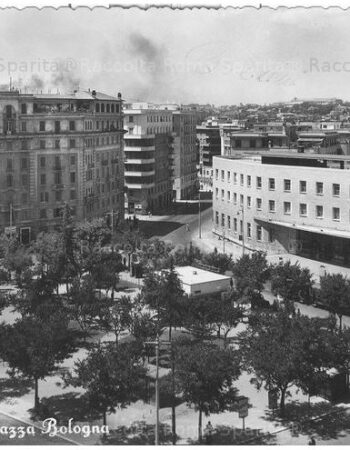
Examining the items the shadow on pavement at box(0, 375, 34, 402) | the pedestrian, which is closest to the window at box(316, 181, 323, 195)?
the shadow on pavement at box(0, 375, 34, 402)

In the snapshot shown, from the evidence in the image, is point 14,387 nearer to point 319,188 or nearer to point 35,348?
point 35,348

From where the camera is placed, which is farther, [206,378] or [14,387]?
[14,387]

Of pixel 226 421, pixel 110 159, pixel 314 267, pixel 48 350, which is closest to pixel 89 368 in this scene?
pixel 48 350

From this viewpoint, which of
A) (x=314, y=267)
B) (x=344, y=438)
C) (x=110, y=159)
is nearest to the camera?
(x=344, y=438)

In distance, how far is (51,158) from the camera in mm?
79250

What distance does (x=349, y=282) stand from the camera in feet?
160

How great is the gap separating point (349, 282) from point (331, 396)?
13.2 metres

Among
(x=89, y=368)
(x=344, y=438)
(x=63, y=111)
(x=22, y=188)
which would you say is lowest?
(x=344, y=438)

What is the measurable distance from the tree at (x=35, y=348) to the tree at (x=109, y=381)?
2.46 metres

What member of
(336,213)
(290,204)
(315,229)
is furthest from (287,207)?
(336,213)

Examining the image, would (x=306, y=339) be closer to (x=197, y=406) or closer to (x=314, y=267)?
(x=197, y=406)

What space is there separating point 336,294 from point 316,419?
1346cm

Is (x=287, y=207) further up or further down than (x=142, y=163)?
further down

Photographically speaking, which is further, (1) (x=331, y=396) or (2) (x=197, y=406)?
(1) (x=331, y=396)
